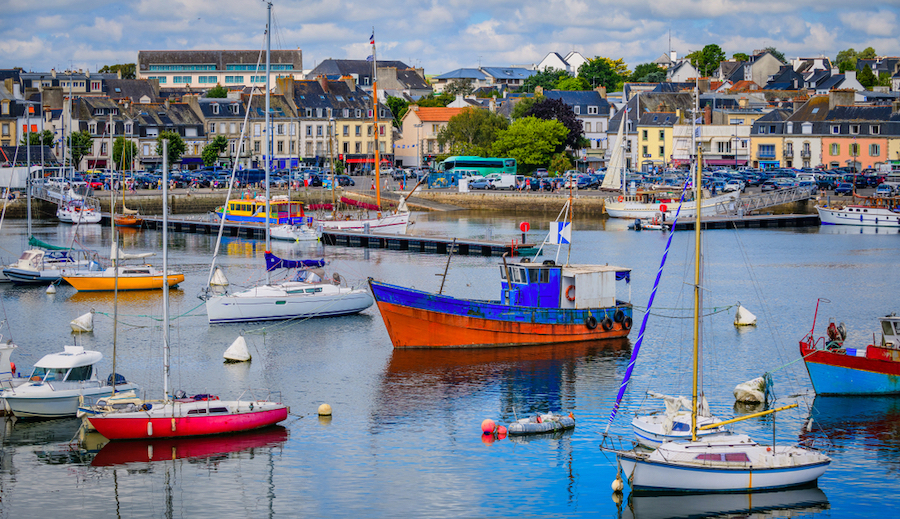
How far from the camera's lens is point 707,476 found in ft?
85.1

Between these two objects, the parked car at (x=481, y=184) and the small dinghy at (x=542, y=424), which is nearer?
the small dinghy at (x=542, y=424)

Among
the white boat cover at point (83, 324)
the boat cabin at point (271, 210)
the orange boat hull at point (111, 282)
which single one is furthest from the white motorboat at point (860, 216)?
the white boat cover at point (83, 324)

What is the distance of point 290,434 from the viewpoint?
104 feet

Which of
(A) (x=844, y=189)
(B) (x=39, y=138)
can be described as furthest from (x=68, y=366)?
(B) (x=39, y=138)

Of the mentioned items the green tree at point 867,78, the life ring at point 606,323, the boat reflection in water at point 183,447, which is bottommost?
the boat reflection in water at point 183,447

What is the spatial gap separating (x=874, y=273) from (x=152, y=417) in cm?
4727

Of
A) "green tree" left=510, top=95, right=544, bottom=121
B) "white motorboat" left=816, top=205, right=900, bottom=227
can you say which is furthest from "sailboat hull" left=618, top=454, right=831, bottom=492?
"green tree" left=510, top=95, right=544, bottom=121

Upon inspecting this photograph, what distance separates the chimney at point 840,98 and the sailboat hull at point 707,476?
9565cm

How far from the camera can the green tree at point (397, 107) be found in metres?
151

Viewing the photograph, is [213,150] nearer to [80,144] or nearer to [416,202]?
[80,144]

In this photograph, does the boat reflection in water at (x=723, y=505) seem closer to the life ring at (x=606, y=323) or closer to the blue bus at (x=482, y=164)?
the life ring at (x=606, y=323)

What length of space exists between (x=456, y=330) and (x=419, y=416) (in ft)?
29.6

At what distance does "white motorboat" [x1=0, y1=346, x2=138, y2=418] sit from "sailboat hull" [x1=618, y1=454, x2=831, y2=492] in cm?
1624

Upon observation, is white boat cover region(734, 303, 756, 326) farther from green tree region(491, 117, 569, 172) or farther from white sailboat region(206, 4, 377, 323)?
green tree region(491, 117, 569, 172)
